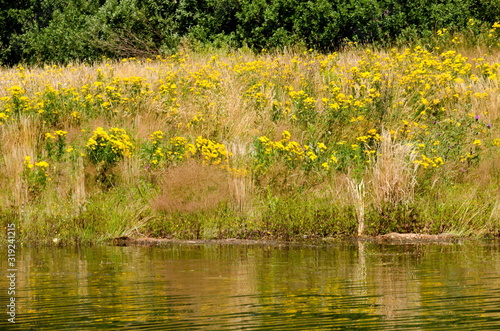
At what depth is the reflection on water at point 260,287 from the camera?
6.01 m

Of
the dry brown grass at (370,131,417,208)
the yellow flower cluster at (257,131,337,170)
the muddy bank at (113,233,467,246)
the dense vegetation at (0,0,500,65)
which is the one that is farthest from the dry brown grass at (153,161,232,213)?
the dense vegetation at (0,0,500,65)

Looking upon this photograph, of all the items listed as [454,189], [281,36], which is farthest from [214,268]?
[281,36]

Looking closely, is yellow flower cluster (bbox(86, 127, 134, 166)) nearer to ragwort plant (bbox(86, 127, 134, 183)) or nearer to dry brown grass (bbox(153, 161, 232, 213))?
ragwort plant (bbox(86, 127, 134, 183))

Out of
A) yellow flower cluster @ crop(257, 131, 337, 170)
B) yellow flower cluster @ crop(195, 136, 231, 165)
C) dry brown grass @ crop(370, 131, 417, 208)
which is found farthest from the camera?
yellow flower cluster @ crop(257, 131, 337, 170)

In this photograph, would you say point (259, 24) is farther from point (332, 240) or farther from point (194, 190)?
point (332, 240)

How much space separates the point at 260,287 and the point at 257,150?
5.66m

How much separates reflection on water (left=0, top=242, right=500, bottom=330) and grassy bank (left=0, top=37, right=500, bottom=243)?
0.79 m

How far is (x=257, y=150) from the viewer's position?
13031 millimetres

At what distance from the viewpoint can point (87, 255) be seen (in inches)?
400

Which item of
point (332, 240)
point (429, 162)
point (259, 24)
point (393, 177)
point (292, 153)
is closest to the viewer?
point (332, 240)

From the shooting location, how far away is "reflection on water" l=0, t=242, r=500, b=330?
6.01 meters

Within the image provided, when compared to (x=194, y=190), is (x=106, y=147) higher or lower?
higher

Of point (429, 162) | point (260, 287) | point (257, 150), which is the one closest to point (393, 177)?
point (429, 162)

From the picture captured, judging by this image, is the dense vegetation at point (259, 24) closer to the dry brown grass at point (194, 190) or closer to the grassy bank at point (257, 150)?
the grassy bank at point (257, 150)
